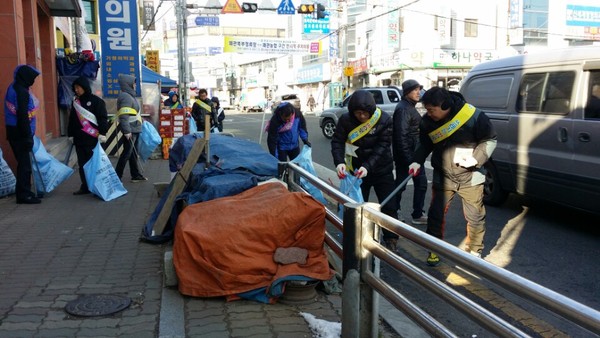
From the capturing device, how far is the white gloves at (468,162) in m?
4.62

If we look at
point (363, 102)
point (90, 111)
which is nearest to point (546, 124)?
point (363, 102)

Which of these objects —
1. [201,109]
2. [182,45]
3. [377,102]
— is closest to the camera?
[201,109]

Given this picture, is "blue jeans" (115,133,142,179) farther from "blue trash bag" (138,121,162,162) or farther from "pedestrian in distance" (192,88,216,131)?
"pedestrian in distance" (192,88,216,131)

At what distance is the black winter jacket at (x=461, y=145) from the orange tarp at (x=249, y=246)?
5.07ft

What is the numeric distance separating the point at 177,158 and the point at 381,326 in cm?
397

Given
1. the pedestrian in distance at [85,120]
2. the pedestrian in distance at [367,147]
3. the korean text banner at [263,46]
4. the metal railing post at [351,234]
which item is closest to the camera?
the metal railing post at [351,234]

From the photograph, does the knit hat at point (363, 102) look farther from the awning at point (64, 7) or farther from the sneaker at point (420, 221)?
the awning at point (64, 7)

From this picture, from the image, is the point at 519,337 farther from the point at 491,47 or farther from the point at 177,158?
the point at 491,47

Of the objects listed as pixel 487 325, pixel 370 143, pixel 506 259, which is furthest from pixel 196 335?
pixel 506 259

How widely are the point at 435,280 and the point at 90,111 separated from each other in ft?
22.4

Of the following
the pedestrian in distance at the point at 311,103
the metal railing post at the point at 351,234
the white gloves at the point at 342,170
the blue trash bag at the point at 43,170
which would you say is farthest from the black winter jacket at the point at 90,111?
the pedestrian in distance at the point at 311,103

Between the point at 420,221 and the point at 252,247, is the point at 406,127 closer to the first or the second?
the point at 420,221

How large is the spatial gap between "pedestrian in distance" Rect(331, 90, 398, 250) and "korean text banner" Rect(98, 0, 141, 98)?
10526 mm

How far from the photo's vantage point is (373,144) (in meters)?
5.25
